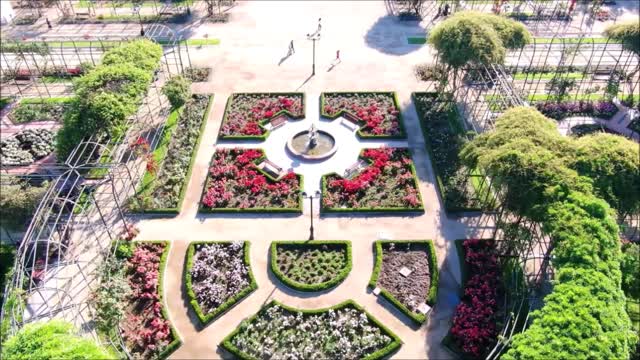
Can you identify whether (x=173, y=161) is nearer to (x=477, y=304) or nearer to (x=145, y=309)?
(x=145, y=309)

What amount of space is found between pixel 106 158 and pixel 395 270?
26.2m

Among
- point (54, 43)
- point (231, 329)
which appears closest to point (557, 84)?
point (231, 329)

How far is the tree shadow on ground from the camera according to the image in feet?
184

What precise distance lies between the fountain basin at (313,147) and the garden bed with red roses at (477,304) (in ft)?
46.7

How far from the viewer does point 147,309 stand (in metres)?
30.4

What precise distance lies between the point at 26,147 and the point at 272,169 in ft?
74.7

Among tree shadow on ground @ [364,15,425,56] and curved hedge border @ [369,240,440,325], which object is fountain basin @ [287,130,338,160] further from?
tree shadow on ground @ [364,15,425,56]

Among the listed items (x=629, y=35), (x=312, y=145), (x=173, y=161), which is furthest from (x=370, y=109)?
(x=629, y=35)

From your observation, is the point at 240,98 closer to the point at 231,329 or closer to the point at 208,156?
the point at 208,156

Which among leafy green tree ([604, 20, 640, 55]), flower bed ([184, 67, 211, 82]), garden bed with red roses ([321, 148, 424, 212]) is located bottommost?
garden bed with red roses ([321, 148, 424, 212])

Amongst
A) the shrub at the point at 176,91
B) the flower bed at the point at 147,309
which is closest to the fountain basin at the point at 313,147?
the shrub at the point at 176,91

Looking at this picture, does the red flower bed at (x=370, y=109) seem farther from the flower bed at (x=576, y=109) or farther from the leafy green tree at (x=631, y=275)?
the leafy green tree at (x=631, y=275)

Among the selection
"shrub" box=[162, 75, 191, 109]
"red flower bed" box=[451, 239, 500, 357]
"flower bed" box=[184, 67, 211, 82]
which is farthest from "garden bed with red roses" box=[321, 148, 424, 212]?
"flower bed" box=[184, 67, 211, 82]

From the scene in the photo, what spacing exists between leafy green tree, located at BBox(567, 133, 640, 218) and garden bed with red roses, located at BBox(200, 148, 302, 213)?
19757mm
